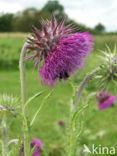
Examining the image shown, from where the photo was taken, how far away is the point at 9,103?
132 centimetres

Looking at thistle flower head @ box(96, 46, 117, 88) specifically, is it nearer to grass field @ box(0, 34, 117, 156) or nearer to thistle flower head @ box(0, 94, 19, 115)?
grass field @ box(0, 34, 117, 156)

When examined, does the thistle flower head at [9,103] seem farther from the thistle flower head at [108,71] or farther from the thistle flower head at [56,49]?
the thistle flower head at [108,71]

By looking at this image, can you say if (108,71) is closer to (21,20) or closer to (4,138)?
(4,138)

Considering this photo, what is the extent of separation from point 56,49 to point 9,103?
0.35 meters

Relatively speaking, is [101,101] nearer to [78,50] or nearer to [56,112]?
[78,50]

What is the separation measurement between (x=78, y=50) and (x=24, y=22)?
144 ft

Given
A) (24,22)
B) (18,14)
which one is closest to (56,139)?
(24,22)

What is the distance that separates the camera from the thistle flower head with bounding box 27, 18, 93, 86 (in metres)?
1.26

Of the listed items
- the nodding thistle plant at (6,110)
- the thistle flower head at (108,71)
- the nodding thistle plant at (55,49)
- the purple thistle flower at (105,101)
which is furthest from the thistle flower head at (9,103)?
the purple thistle flower at (105,101)

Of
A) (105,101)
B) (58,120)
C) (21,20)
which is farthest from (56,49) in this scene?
(21,20)

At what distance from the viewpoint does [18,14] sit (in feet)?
151

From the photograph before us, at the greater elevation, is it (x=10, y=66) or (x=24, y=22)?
(x=24, y=22)

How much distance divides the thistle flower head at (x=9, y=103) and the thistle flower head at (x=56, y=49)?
0.19 meters

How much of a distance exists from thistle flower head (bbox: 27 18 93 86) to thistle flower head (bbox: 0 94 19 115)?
188 mm
